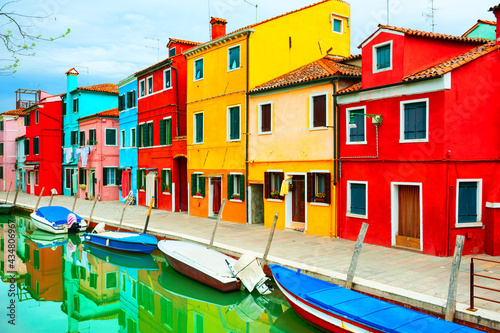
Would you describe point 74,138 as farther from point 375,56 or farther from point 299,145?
point 375,56

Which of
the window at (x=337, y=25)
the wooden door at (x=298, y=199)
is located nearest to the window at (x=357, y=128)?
the wooden door at (x=298, y=199)

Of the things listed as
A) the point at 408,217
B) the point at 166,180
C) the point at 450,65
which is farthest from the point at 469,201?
the point at 166,180

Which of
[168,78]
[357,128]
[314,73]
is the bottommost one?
[357,128]

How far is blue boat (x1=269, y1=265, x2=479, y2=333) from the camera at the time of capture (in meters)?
8.16

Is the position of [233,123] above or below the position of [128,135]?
below

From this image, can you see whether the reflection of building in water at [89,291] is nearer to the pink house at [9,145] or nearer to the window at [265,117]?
the window at [265,117]

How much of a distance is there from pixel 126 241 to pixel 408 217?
10875 millimetres

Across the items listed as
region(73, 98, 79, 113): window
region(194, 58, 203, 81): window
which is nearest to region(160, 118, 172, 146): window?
region(194, 58, 203, 81): window

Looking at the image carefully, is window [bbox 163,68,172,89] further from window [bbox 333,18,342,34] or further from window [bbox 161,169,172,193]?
window [bbox 333,18,342,34]

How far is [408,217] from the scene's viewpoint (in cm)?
1416

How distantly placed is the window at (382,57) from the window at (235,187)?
27.0 feet

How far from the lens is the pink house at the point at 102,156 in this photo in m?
34.3

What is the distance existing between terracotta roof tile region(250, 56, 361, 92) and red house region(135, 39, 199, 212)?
24.4 ft

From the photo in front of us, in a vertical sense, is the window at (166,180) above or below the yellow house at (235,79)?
below
